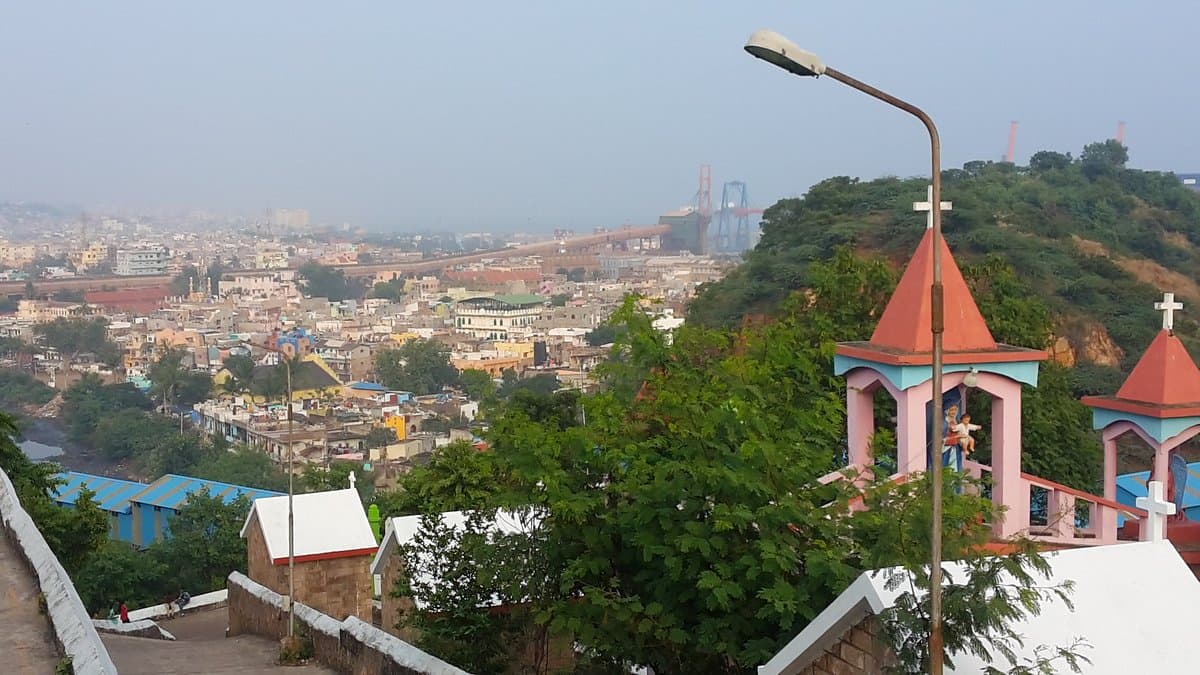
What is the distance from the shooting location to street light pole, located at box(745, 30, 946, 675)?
13.0 ft

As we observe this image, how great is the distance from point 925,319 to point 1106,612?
3.64 meters

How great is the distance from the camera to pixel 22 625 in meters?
7.05

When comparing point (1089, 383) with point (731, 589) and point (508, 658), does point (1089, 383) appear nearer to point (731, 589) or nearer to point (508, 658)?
point (508, 658)

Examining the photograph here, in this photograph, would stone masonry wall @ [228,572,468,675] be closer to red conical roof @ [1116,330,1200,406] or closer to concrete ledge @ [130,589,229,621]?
red conical roof @ [1116,330,1200,406]

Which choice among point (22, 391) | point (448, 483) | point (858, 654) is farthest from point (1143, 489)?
point (22, 391)

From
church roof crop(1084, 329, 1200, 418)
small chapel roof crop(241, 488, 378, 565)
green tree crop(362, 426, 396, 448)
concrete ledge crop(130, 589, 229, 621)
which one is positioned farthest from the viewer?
green tree crop(362, 426, 396, 448)

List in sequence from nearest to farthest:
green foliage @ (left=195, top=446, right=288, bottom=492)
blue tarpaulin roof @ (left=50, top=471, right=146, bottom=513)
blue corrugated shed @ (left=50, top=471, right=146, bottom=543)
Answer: blue corrugated shed @ (left=50, top=471, right=146, bottom=543) → blue tarpaulin roof @ (left=50, top=471, right=146, bottom=513) → green foliage @ (left=195, top=446, right=288, bottom=492)

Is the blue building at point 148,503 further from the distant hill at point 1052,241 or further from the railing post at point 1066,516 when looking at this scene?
the railing post at point 1066,516

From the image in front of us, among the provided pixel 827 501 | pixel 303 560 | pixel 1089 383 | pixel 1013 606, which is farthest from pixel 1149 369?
pixel 1089 383

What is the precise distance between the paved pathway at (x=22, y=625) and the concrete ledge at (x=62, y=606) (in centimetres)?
7

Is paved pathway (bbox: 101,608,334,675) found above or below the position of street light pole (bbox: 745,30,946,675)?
below

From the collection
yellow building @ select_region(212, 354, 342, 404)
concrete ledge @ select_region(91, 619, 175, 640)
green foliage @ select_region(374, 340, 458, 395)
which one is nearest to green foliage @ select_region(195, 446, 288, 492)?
yellow building @ select_region(212, 354, 342, 404)

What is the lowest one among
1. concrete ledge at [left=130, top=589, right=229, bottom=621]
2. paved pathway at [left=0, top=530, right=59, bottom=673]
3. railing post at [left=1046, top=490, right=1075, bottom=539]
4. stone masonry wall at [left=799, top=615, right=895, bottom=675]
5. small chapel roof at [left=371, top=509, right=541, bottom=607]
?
concrete ledge at [left=130, top=589, right=229, bottom=621]

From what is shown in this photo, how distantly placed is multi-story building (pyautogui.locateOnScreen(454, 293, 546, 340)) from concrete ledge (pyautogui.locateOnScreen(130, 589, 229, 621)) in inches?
3306
